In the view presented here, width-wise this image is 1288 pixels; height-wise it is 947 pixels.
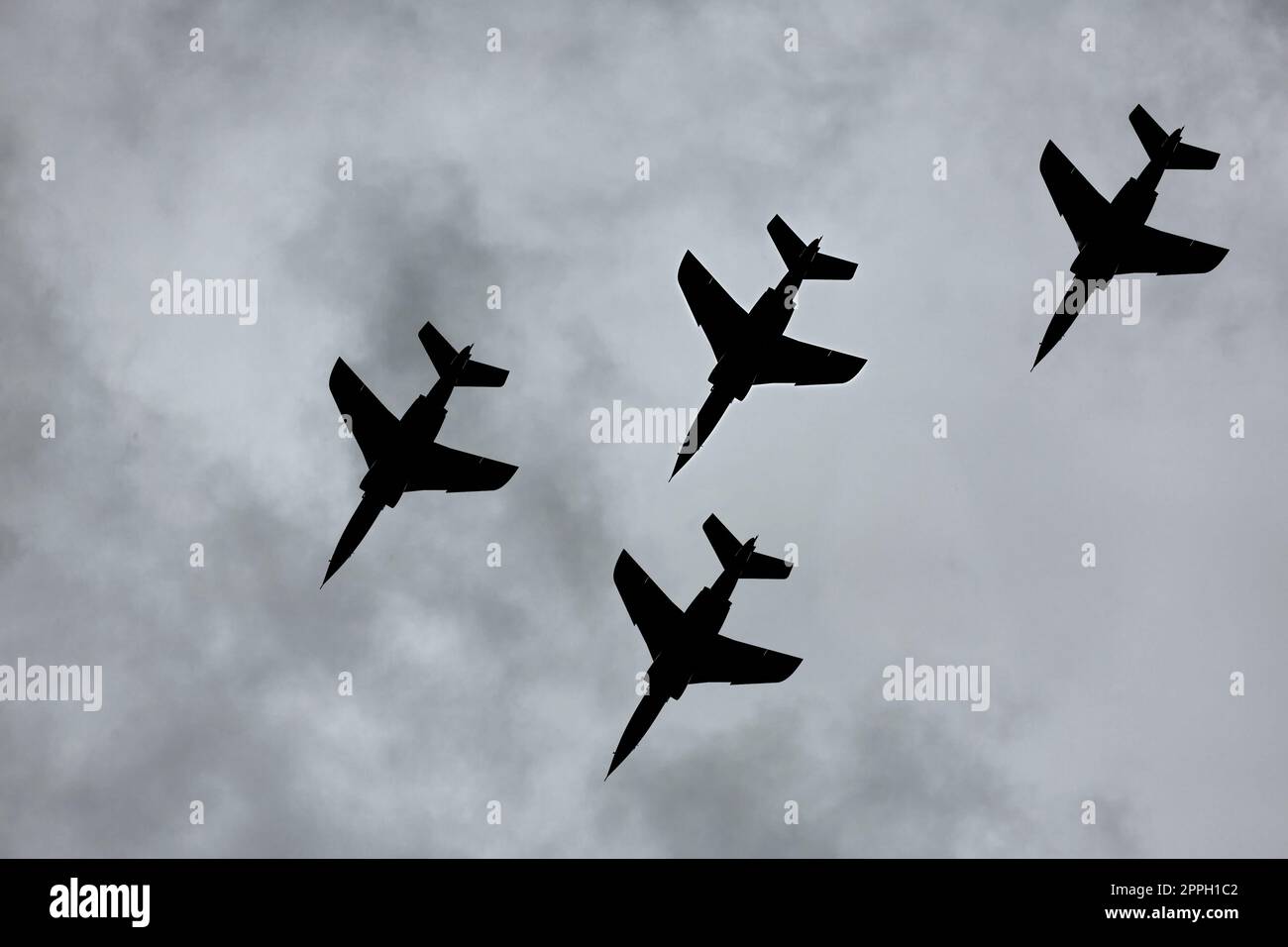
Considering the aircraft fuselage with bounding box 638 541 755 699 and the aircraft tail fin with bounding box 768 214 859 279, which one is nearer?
the aircraft fuselage with bounding box 638 541 755 699

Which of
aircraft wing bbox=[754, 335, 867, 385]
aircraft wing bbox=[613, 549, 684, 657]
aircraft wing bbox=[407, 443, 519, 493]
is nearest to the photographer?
aircraft wing bbox=[613, 549, 684, 657]

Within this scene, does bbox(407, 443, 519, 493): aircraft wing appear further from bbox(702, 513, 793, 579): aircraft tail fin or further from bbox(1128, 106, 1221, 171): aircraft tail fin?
bbox(1128, 106, 1221, 171): aircraft tail fin

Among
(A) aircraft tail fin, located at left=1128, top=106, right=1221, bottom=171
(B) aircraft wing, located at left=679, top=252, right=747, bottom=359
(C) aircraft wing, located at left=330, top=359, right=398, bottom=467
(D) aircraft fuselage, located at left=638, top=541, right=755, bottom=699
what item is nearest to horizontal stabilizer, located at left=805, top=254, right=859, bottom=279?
(B) aircraft wing, located at left=679, top=252, right=747, bottom=359

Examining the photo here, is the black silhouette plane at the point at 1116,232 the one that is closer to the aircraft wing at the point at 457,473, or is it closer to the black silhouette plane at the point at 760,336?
the black silhouette plane at the point at 760,336

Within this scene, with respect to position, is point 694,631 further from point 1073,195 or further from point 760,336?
point 1073,195

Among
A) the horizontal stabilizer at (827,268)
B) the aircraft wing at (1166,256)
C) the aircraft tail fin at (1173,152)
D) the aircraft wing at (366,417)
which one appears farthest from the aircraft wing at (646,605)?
the aircraft tail fin at (1173,152)

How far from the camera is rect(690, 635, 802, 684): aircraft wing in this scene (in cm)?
4653

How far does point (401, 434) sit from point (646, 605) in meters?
12.5

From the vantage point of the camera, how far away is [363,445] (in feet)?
156

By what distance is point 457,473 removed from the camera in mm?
50250

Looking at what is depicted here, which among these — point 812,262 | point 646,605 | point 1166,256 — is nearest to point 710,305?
point 812,262

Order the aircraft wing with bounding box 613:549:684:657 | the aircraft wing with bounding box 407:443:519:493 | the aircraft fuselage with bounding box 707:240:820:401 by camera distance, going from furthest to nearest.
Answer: the aircraft wing with bounding box 407:443:519:493, the aircraft wing with bounding box 613:549:684:657, the aircraft fuselage with bounding box 707:240:820:401

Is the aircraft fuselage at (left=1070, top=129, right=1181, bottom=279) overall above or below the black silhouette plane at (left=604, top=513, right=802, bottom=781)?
above
